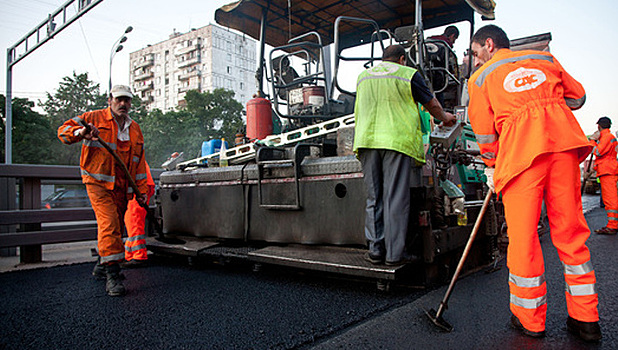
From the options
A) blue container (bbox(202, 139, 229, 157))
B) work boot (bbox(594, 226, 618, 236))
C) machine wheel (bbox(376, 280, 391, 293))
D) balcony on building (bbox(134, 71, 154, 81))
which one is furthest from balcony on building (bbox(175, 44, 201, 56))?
machine wheel (bbox(376, 280, 391, 293))

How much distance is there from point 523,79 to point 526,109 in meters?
0.17

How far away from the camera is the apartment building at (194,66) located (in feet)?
218

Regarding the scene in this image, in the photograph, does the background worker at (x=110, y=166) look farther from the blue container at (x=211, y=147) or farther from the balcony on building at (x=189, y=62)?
the balcony on building at (x=189, y=62)

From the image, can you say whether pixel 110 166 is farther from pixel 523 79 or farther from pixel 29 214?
pixel 523 79

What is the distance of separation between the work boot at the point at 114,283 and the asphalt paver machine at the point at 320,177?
31.4 inches

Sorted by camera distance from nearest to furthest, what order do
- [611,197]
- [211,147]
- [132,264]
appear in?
[132,264]
[211,147]
[611,197]

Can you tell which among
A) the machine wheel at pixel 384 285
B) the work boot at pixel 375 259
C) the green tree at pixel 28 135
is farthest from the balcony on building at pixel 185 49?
the machine wheel at pixel 384 285

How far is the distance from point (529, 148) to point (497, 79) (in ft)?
1.47

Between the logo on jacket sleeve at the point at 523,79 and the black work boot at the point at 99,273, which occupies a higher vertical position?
the logo on jacket sleeve at the point at 523,79

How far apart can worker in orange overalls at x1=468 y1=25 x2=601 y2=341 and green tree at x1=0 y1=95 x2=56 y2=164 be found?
106ft

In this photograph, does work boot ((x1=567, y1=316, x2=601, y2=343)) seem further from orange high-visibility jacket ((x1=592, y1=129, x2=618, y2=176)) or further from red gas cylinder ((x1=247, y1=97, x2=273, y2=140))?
orange high-visibility jacket ((x1=592, y1=129, x2=618, y2=176))

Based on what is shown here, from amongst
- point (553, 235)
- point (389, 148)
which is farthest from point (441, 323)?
point (389, 148)

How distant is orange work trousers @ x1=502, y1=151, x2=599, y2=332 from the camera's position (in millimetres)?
1994

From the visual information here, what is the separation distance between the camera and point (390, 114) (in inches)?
116
